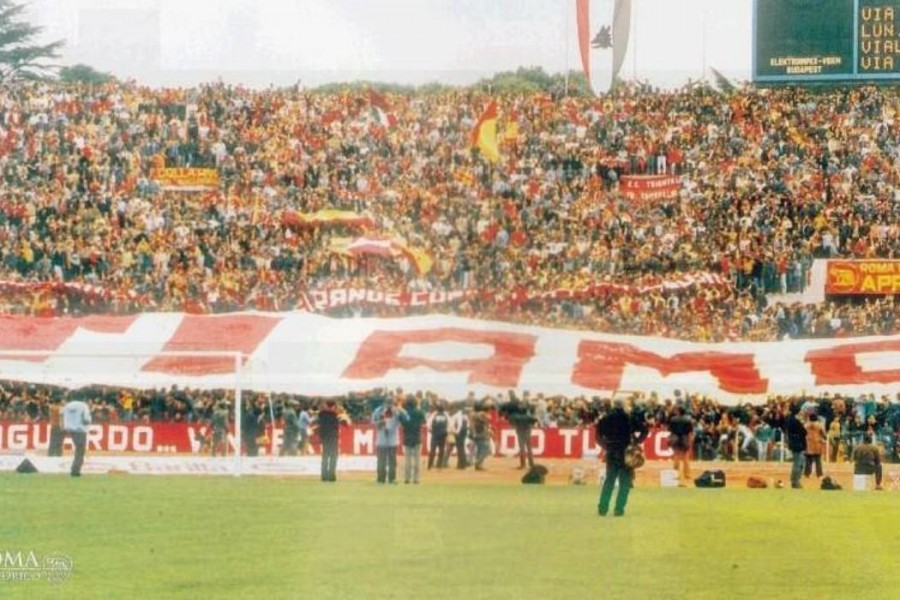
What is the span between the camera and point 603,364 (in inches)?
1038

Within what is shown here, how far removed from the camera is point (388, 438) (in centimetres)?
2200

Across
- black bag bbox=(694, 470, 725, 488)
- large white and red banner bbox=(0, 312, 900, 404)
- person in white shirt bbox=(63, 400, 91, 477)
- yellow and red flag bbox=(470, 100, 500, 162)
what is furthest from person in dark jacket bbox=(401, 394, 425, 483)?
yellow and red flag bbox=(470, 100, 500, 162)

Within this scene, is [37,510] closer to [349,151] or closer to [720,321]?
[720,321]

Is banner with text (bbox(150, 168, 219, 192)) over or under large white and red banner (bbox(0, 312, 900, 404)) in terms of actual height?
over

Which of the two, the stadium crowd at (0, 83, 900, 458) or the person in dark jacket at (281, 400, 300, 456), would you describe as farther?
the stadium crowd at (0, 83, 900, 458)

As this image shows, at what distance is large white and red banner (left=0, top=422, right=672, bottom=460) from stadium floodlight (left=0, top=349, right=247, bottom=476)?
0.72 metres

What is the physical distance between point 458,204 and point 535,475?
13748mm

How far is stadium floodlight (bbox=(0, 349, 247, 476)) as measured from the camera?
2481 cm

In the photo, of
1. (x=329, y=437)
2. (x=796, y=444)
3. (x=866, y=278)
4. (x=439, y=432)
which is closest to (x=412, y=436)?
(x=329, y=437)

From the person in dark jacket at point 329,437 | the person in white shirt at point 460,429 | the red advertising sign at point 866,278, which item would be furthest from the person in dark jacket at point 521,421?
the red advertising sign at point 866,278

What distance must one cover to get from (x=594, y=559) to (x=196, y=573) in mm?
3429

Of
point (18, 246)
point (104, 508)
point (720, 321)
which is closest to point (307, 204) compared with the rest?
point (18, 246)

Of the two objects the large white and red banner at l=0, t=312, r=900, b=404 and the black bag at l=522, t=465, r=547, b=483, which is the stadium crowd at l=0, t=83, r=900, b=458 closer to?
the large white and red banner at l=0, t=312, r=900, b=404

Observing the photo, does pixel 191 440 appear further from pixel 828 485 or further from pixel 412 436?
pixel 828 485
